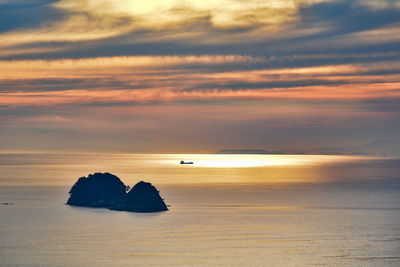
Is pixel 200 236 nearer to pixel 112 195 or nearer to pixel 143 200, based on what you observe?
pixel 143 200

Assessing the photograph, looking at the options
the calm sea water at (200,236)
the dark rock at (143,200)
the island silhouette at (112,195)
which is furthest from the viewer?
the island silhouette at (112,195)

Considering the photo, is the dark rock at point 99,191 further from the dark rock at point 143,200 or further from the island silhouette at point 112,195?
the dark rock at point 143,200

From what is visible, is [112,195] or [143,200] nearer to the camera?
[143,200]

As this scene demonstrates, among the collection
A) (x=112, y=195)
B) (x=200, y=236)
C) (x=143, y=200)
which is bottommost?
(x=112, y=195)

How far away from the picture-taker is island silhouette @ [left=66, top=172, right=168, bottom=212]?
159 m

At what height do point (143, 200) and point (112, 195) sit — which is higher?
point (143, 200)

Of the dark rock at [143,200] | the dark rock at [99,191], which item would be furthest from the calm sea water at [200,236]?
the dark rock at [99,191]

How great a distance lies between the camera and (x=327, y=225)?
14362cm

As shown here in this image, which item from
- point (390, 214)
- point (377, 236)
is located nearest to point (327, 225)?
point (377, 236)

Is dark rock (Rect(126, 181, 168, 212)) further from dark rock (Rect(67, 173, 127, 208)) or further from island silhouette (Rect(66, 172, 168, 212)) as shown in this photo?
dark rock (Rect(67, 173, 127, 208))

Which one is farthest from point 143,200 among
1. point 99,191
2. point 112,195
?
point 99,191

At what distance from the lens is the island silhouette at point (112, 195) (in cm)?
15862

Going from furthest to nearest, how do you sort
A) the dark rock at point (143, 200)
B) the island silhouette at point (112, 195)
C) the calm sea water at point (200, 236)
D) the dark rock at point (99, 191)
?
the dark rock at point (99, 191), the island silhouette at point (112, 195), the dark rock at point (143, 200), the calm sea water at point (200, 236)

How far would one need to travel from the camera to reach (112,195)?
17225cm
